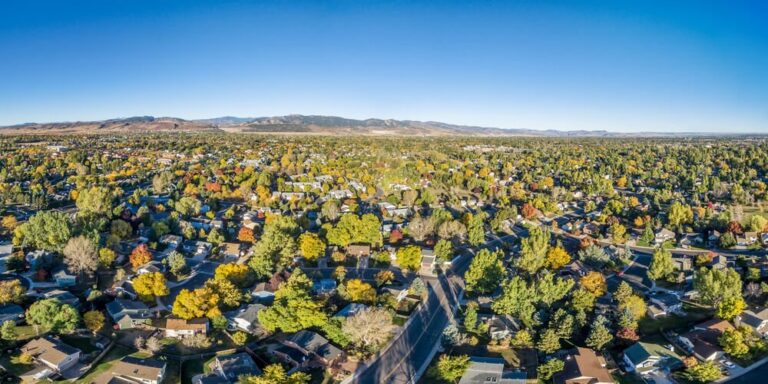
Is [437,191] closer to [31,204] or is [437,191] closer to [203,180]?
[203,180]

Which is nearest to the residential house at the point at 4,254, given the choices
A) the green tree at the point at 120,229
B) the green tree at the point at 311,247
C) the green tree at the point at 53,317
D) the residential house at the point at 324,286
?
the green tree at the point at 120,229

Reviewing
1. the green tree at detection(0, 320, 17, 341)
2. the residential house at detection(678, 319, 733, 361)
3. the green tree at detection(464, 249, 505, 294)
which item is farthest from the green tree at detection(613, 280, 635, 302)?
the green tree at detection(0, 320, 17, 341)

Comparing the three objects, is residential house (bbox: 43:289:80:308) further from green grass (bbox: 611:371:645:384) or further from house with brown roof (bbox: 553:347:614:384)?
green grass (bbox: 611:371:645:384)

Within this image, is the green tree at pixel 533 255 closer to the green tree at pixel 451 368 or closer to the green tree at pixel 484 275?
the green tree at pixel 484 275

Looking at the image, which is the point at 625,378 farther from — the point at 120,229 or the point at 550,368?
the point at 120,229

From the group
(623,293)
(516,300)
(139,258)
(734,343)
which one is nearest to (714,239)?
(623,293)

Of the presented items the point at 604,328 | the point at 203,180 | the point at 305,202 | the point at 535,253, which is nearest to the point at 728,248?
the point at 535,253
